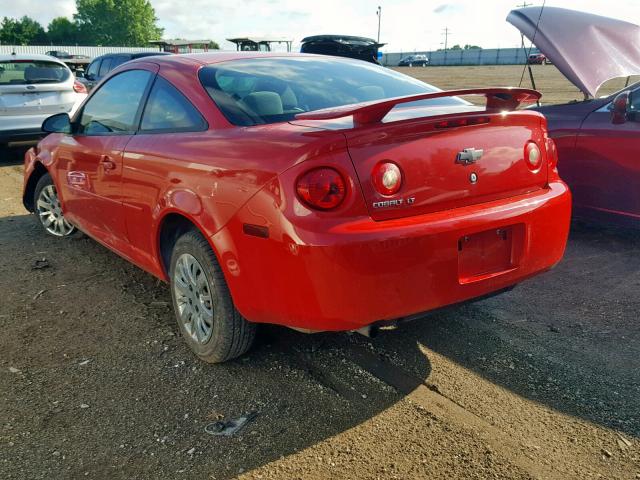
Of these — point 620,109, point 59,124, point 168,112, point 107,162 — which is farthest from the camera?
point 620,109

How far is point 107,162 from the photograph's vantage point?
3658mm

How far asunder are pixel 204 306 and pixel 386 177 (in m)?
1.21

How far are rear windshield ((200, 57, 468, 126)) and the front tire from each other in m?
2.57

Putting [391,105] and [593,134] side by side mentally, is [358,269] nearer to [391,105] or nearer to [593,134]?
[391,105]

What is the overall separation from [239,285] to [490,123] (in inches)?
54.2

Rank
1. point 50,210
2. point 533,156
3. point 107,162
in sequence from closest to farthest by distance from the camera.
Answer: point 533,156 < point 107,162 < point 50,210

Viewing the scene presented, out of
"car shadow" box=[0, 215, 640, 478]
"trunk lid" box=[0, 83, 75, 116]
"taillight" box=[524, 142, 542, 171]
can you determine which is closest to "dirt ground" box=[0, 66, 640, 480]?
"car shadow" box=[0, 215, 640, 478]

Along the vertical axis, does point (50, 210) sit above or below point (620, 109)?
below

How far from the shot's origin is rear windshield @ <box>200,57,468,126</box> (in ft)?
9.59

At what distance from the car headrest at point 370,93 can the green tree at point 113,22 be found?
105596 mm

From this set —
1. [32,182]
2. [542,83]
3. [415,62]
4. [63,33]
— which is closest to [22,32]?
[63,33]

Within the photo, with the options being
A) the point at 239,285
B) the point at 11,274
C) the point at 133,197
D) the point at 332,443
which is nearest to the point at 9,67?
the point at 11,274

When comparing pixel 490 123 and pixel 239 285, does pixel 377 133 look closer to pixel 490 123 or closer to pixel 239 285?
pixel 490 123

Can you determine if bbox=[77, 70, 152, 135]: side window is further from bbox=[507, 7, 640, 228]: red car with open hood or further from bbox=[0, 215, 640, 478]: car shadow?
bbox=[507, 7, 640, 228]: red car with open hood
